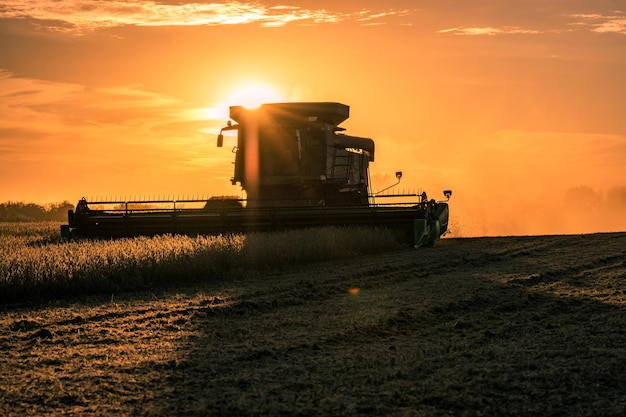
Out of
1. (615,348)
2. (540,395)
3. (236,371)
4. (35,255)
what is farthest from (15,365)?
(35,255)

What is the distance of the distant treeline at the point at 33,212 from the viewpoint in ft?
141

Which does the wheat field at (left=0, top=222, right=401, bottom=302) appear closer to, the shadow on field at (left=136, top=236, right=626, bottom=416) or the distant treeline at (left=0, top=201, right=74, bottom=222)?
the shadow on field at (left=136, top=236, right=626, bottom=416)

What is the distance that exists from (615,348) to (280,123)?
14.8 meters

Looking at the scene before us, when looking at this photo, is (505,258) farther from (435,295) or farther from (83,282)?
(83,282)

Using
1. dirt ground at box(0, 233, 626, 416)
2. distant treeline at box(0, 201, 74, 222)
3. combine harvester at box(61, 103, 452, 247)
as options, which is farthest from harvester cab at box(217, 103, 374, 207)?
distant treeline at box(0, 201, 74, 222)

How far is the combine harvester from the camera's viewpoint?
21.3 metres

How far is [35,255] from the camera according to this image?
15.1 m

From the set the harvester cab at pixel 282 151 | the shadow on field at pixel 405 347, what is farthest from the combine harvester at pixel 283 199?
the shadow on field at pixel 405 347

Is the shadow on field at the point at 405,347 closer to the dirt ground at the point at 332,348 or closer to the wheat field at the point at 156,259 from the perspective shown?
the dirt ground at the point at 332,348

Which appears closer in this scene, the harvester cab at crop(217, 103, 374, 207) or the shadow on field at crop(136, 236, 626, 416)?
the shadow on field at crop(136, 236, 626, 416)

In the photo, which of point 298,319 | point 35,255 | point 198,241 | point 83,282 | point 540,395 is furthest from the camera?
point 198,241

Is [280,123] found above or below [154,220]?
above

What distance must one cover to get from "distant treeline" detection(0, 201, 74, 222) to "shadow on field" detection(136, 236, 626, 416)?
2979 cm

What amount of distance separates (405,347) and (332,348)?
741 millimetres
